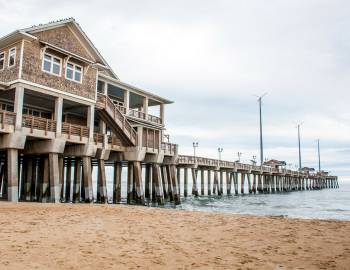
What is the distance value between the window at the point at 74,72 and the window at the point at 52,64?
2.45 ft

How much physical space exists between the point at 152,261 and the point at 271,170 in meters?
64.4

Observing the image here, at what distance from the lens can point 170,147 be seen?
110 ft

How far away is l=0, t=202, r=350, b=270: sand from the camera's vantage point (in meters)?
6.69

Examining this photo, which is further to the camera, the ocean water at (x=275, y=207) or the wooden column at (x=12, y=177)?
the ocean water at (x=275, y=207)

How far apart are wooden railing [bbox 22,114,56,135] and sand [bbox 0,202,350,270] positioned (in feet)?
30.7

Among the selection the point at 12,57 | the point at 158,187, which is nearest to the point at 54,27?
the point at 12,57

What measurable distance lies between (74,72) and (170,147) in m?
12.0

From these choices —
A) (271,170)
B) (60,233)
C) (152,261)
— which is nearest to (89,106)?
(60,233)

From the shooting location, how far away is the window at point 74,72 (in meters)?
24.7

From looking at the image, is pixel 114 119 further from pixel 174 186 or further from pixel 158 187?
pixel 174 186

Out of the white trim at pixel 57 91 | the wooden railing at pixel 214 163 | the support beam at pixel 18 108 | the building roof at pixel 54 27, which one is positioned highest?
the building roof at pixel 54 27

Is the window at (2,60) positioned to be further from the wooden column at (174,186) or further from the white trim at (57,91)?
the wooden column at (174,186)

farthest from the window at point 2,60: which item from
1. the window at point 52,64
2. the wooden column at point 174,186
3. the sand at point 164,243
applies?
the wooden column at point 174,186

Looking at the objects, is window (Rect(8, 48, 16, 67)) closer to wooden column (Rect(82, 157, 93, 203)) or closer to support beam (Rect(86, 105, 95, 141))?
support beam (Rect(86, 105, 95, 141))
